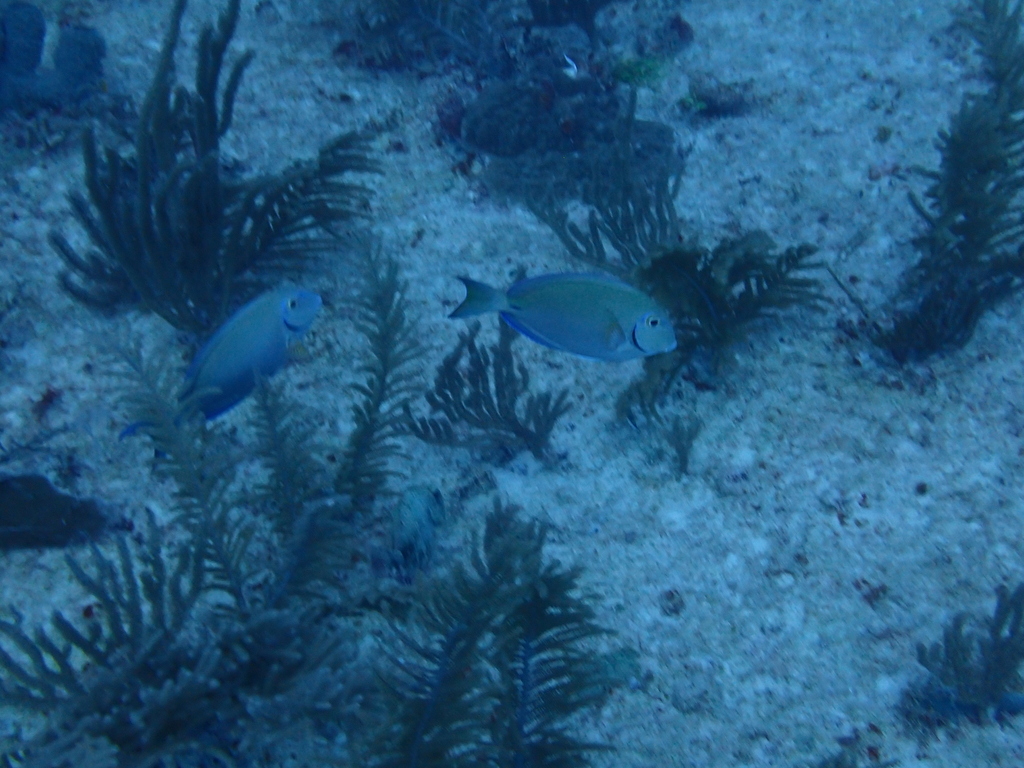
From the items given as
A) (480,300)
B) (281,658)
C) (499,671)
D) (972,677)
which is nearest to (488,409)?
(480,300)

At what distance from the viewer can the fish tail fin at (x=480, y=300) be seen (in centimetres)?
267

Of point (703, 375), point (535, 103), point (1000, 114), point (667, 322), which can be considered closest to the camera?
point (667, 322)

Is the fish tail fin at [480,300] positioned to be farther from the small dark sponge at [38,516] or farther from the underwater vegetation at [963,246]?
the underwater vegetation at [963,246]

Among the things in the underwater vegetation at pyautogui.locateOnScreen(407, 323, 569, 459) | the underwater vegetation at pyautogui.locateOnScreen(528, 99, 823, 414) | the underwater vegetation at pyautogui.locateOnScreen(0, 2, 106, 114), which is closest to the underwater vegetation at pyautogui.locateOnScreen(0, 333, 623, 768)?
the underwater vegetation at pyautogui.locateOnScreen(407, 323, 569, 459)

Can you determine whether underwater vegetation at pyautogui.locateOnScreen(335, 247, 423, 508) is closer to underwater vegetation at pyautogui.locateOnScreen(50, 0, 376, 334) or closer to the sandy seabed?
the sandy seabed

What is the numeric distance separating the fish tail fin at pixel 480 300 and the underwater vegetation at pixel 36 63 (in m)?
4.63

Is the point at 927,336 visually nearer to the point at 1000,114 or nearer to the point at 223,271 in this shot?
the point at 1000,114

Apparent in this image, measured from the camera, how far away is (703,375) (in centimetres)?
404

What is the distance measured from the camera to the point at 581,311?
2.73 meters

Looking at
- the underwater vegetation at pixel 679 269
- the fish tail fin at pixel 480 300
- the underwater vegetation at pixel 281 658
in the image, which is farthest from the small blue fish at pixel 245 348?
the underwater vegetation at pixel 679 269

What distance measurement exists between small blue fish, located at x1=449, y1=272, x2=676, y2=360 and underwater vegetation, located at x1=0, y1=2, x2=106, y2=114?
4664 millimetres

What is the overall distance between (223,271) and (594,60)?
433 centimetres

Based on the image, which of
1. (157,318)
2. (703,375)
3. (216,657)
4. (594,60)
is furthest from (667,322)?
(594,60)

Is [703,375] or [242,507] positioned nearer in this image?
[242,507]
